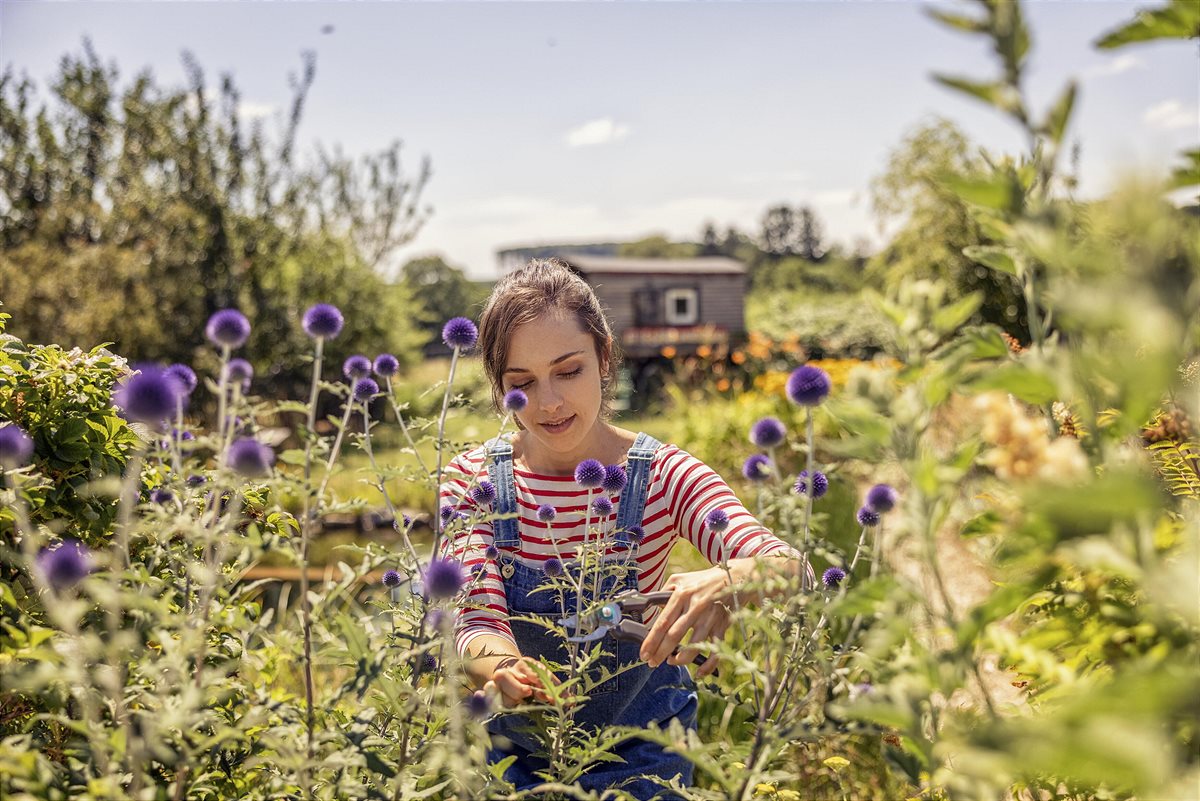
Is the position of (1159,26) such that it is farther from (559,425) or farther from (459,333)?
(559,425)

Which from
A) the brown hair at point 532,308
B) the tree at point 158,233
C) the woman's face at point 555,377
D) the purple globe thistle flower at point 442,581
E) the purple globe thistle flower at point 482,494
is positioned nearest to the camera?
the purple globe thistle flower at point 442,581

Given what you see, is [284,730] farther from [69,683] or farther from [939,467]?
[939,467]

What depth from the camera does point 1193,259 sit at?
76 centimetres

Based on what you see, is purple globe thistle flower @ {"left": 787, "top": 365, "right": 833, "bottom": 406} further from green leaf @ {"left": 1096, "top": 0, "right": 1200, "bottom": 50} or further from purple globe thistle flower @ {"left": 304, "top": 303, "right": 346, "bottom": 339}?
purple globe thistle flower @ {"left": 304, "top": 303, "right": 346, "bottom": 339}

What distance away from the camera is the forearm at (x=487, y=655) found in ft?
5.40

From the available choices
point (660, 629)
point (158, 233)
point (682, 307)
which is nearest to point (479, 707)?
point (660, 629)

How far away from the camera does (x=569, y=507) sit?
2.38 metres

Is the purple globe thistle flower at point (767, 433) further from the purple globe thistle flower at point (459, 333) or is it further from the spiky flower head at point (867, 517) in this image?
the purple globe thistle flower at point (459, 333)

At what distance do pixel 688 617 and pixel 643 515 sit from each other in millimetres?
870

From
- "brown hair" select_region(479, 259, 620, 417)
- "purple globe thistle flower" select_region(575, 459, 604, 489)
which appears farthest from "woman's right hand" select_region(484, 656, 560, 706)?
"brown hair" select_region(479, 259, 620, 417)

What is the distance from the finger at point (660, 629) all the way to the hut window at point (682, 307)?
2777 centimetres

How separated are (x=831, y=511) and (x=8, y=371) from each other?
→ 16.7ft

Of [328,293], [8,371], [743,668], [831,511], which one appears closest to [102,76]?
[328,293]

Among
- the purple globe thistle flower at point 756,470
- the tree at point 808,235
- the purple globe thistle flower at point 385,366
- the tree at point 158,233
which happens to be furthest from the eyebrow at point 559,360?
the tree at point 808,235
